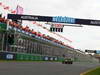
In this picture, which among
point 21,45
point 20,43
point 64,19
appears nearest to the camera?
point 64,19

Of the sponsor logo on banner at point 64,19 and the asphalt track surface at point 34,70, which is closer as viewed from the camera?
the asphalt track surface at point 34,70

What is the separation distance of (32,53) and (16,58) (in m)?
12.6

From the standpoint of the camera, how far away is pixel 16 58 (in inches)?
1858

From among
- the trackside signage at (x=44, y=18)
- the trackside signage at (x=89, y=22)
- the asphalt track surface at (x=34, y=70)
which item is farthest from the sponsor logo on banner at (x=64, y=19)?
the asphalt track surface at (x=34, y=70)

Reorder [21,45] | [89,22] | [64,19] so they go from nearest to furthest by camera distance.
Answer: [89,22], [64,19], [21,45]

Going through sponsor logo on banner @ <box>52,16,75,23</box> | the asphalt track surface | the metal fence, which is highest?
sponsor logo on banner @ <box>52,16,75,23</box>

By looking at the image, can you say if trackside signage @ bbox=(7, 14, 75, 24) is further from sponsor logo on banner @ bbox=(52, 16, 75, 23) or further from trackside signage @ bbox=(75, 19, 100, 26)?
trackside signage @ bbox=(75, 19, 100, 26)

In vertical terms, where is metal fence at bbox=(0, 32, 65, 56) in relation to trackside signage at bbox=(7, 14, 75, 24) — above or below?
below

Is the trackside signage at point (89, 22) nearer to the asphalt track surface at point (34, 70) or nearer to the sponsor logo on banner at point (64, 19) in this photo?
the sponsor logo on banner at point (64, 19)


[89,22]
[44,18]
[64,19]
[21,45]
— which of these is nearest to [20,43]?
[21,45]

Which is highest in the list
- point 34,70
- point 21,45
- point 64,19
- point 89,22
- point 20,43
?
point 64,19

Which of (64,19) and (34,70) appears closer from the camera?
(34,70)

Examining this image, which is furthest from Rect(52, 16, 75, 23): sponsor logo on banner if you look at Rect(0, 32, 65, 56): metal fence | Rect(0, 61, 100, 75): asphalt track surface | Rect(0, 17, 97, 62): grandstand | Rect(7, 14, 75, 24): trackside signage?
Rect(0, 61, 100, 75): asphalt track surface

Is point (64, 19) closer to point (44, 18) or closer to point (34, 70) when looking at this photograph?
point (44, 18)
